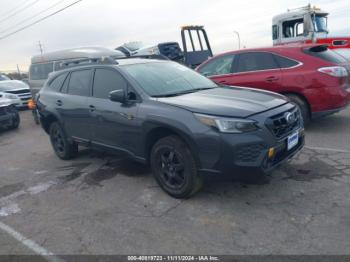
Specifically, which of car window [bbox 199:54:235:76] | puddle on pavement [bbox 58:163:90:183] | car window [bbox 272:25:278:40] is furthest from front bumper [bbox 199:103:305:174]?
car window [bbox 272:25:278:40]

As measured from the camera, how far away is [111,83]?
15.4 feet

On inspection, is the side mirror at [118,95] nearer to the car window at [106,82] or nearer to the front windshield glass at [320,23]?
the car window at [106,82]

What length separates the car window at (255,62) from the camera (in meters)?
6.59

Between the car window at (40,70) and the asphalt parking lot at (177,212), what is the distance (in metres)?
7.13

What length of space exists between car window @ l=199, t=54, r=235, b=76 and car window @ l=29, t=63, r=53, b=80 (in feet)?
21.2

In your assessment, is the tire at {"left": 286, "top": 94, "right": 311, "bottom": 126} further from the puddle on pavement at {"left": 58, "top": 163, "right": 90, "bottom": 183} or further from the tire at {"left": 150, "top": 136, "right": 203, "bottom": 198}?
the puddle on pavement at {"left": 58, "top": 163, "right": 90, "bottom": 183}

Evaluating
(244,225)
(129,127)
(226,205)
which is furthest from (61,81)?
(244,225)

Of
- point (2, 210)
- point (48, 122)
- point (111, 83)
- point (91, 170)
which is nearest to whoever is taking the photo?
point (2, 210)

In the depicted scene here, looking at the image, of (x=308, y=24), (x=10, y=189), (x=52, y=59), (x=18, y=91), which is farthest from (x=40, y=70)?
(x=308, y=24)

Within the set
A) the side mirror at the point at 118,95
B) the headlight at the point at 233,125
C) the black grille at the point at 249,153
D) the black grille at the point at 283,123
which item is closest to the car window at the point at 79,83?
the side mirror at the point at 118,95

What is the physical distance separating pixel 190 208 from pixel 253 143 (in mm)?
1048

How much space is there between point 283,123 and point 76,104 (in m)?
3.19

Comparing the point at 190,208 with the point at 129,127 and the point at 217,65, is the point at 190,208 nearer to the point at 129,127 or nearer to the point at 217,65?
the point at 129,127

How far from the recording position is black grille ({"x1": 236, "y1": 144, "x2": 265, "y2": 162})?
3.34 meters
